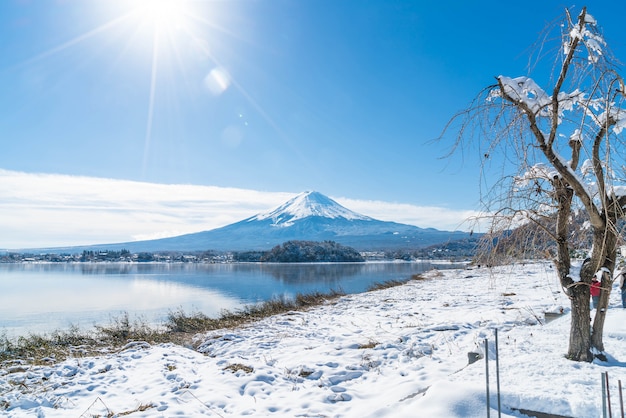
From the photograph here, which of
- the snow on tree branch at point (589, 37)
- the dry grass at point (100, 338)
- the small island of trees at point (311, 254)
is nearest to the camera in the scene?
the snow on tree branch at point (589, 37)

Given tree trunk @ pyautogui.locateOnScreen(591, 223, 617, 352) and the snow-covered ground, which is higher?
tree trunk @ pyautogui.locateOnScreen(591, 223, 617, 352)

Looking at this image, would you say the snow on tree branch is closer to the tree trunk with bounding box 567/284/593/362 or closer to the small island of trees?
the tree trunk with bounding box 567/284/593/362

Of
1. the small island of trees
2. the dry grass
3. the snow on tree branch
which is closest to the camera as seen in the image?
the snow on tree branch

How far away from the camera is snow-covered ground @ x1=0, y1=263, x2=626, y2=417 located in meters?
4.02

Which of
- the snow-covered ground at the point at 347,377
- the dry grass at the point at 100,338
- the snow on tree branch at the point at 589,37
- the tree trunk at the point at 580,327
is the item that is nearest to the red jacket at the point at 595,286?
the tree trunk at the point at 580,327

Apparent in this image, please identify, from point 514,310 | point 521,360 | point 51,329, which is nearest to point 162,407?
point 521,360

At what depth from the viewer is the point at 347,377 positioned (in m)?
6.29

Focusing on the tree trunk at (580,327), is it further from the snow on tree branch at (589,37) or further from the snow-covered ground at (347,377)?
the snow on tree branch at (589,37)

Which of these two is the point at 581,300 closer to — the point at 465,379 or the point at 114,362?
the point at 465,379

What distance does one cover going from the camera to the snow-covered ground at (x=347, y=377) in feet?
13.2

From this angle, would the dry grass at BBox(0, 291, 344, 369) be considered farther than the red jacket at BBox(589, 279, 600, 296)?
Yes

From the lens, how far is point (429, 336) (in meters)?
8.26

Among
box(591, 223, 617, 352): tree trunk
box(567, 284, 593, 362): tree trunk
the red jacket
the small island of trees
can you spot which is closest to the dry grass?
box(567, 284, 593, 362): tree trunk

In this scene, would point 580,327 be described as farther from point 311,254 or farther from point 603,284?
point 311,254
